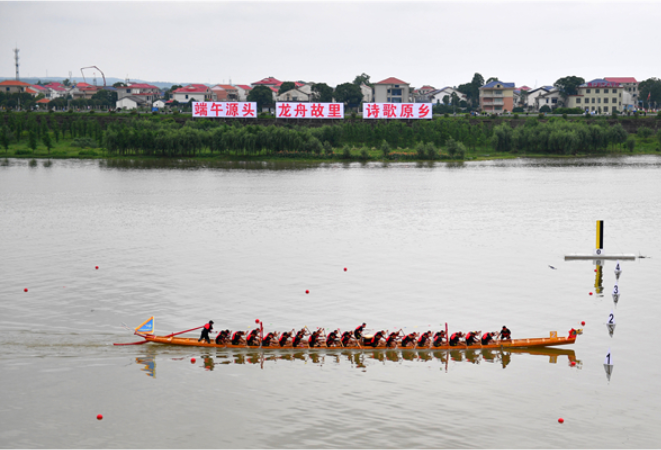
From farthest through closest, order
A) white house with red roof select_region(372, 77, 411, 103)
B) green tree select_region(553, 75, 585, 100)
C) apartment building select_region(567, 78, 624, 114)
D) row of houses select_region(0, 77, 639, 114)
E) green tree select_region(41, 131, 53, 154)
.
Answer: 1. white house with red roof select_region(372, 77, 411, 103)
2. green tree select_region(553, 75, 585, 100)
3. row of houses select_region(0, 77, 639, 114)
4. apartment building select_region(567, 78, 624, 114)
5. green tree select_region(41, 131, 53, 154)

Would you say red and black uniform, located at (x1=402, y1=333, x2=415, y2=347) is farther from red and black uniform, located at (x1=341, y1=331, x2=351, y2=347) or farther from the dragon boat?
red and black uniform, located at (x1=341, y1=331, x2=351, y2=347)

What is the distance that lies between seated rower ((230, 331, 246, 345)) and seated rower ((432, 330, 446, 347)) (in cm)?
767

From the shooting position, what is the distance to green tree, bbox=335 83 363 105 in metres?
171

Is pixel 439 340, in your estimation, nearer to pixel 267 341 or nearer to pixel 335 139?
pixel 267 341

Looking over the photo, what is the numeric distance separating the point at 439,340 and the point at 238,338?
8.07 m

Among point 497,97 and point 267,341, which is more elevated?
point 497,97

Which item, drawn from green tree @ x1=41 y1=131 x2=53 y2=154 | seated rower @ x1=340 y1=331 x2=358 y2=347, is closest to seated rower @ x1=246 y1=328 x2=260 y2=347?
seated rower @ x1=340 y1=331 x2=358 y2=347

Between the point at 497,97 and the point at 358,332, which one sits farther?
the point at 497,97

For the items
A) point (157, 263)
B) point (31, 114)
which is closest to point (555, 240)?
point (157, 263)

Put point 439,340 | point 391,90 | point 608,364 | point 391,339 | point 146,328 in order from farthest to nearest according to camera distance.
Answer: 1. point 391,90
2. point 146,328
3. point 439,340
4. point 391,339
5. point 608,364

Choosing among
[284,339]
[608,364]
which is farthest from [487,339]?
[284,339]

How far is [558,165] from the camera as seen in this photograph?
328ft

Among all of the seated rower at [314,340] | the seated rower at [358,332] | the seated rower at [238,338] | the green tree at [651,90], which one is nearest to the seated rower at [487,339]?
the seated rower at [358,332]

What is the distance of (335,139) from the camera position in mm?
113375
